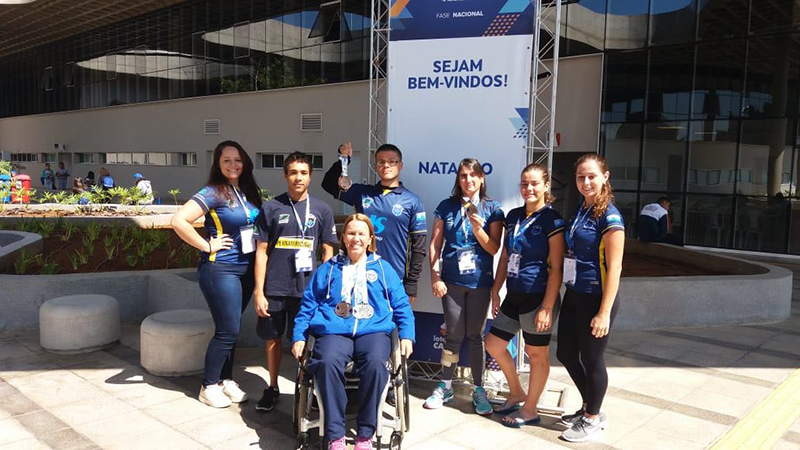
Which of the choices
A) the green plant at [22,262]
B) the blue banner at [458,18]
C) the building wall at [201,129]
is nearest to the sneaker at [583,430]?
the blue banner at [458,18]

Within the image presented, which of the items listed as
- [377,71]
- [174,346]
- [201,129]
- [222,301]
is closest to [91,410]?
[174,346]

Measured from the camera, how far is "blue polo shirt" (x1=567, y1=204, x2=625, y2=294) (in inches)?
130

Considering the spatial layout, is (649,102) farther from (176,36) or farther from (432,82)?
(176,36)

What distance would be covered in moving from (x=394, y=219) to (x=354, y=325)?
92 cm

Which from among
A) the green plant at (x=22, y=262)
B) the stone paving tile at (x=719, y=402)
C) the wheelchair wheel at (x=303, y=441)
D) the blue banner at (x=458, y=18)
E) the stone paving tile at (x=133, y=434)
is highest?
the blue banner at (x=458, y=18)

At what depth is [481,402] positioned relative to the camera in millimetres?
3955

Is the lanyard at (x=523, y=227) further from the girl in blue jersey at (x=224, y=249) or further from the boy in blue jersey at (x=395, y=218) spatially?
the girl in blue jersey at (x=224, y=249)

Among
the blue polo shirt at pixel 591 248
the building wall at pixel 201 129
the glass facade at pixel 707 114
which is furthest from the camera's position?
the building wall at pixel 201 129

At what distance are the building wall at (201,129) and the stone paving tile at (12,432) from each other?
14.3 m

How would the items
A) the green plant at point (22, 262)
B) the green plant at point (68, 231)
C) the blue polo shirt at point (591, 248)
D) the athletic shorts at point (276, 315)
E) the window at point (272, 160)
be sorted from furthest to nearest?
the window at point (272, 160) → the green plant at point (68, 231) → the green plant at point (22, 262) → the athletic shorts at point (276, 315) → the blue polo shirt at point (591, 248)

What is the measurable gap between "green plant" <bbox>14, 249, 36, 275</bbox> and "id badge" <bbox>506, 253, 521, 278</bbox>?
537cm

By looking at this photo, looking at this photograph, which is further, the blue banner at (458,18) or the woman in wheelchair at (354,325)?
the blue banner at (458,18)

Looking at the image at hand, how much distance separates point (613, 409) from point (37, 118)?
38.2 m

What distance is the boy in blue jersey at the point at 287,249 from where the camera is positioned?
3732 mm
